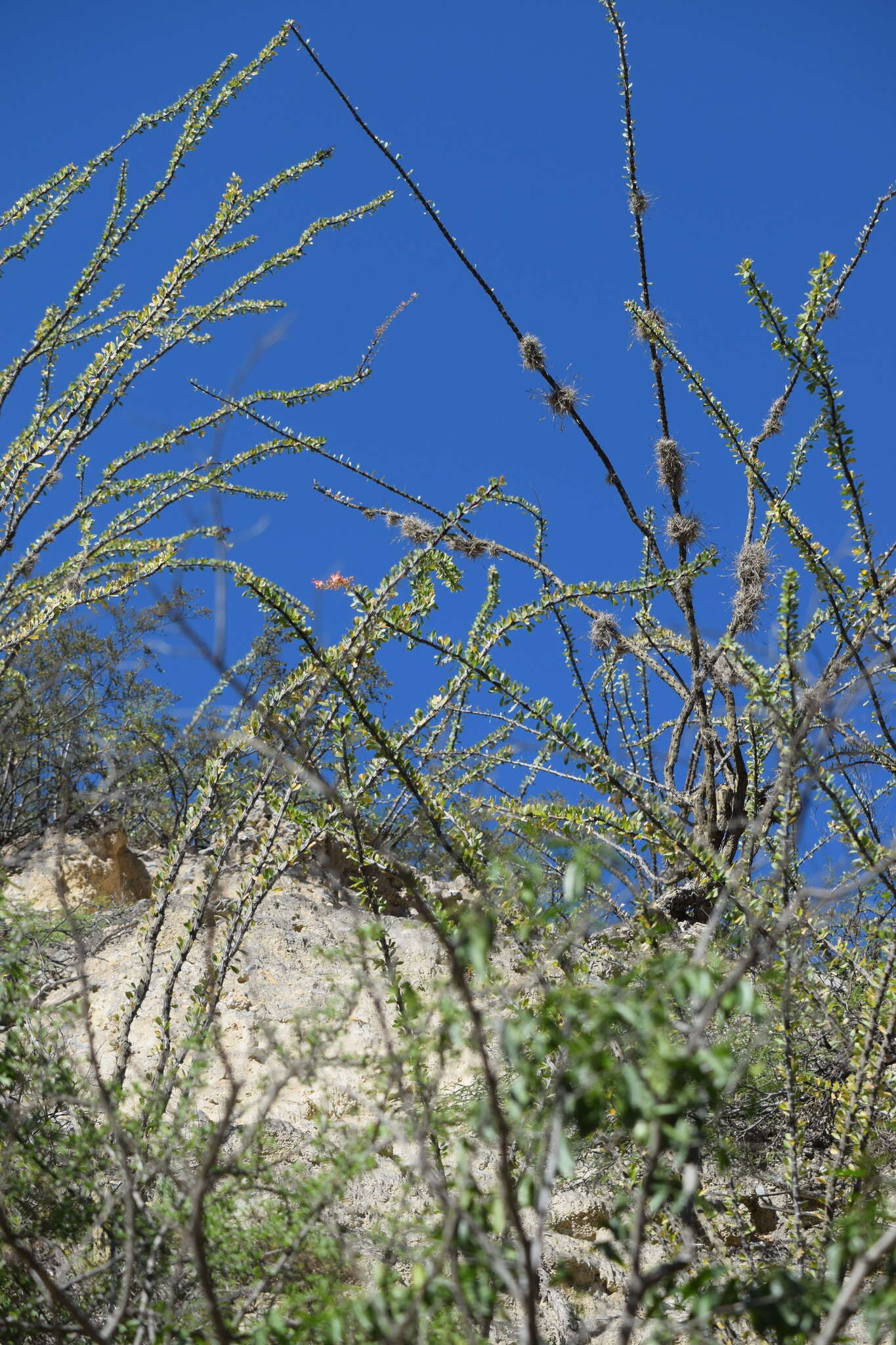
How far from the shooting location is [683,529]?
4.79 metres

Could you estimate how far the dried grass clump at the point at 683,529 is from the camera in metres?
4.79

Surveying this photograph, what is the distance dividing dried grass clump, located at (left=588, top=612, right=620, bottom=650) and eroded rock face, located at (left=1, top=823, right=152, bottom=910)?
162 inches

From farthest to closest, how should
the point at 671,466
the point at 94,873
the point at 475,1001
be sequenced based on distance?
the point at 94,873
the point at 671,466
the point at 475,1001

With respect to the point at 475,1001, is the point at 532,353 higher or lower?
higher

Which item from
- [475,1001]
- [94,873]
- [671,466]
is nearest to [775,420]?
[671,466]

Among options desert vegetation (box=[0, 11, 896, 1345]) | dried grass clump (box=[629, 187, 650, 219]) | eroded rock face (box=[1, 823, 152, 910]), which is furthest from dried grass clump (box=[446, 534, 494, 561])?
eroded rock face (box=[1, 823, 152, 910])

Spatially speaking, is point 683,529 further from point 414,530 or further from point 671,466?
point 414,530

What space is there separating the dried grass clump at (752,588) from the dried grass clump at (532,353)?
1333 millimetres

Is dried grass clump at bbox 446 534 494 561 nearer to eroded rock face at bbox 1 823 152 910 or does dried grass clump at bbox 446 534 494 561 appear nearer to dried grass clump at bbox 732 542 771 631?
dried grass clump at bbox 732 542 771 631

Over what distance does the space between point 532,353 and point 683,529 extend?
44.2 inches

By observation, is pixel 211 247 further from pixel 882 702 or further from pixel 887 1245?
pixel 887 1245

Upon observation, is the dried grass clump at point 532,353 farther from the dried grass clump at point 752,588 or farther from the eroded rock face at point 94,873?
the eroded rock face at point 94,873

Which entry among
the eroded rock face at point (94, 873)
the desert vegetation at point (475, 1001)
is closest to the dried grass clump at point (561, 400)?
the desert vegetation at point (475, 1001)

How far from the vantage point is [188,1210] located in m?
2.37
